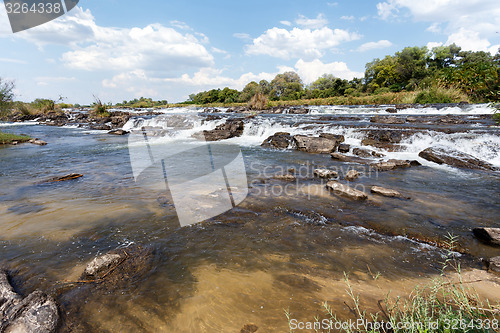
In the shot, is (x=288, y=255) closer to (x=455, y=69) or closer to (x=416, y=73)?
(x=455, y=69)

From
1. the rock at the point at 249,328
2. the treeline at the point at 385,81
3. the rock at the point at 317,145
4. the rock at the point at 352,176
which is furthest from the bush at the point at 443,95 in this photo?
the rock at the point at 249,328

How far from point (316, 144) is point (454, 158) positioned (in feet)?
15.5

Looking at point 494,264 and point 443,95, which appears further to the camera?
point 443,95

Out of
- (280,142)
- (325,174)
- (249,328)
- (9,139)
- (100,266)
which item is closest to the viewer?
(249,328)

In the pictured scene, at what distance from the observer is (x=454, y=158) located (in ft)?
24.9

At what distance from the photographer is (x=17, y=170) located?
710 centimetres

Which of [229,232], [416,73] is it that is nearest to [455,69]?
[229,232]

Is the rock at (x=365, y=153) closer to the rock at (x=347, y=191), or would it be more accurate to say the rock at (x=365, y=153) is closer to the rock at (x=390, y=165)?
the rock at (x=390, y=165)

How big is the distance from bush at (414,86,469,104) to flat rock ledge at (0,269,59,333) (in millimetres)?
30788

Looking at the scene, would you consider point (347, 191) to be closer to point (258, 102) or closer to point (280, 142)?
point (280, 142)

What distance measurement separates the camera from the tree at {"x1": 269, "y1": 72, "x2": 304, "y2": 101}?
68450 millimetres

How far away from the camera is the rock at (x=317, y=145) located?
32.7 ft

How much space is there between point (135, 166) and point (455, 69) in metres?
8.41

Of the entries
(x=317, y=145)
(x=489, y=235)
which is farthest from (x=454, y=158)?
(x=489, y=235)
